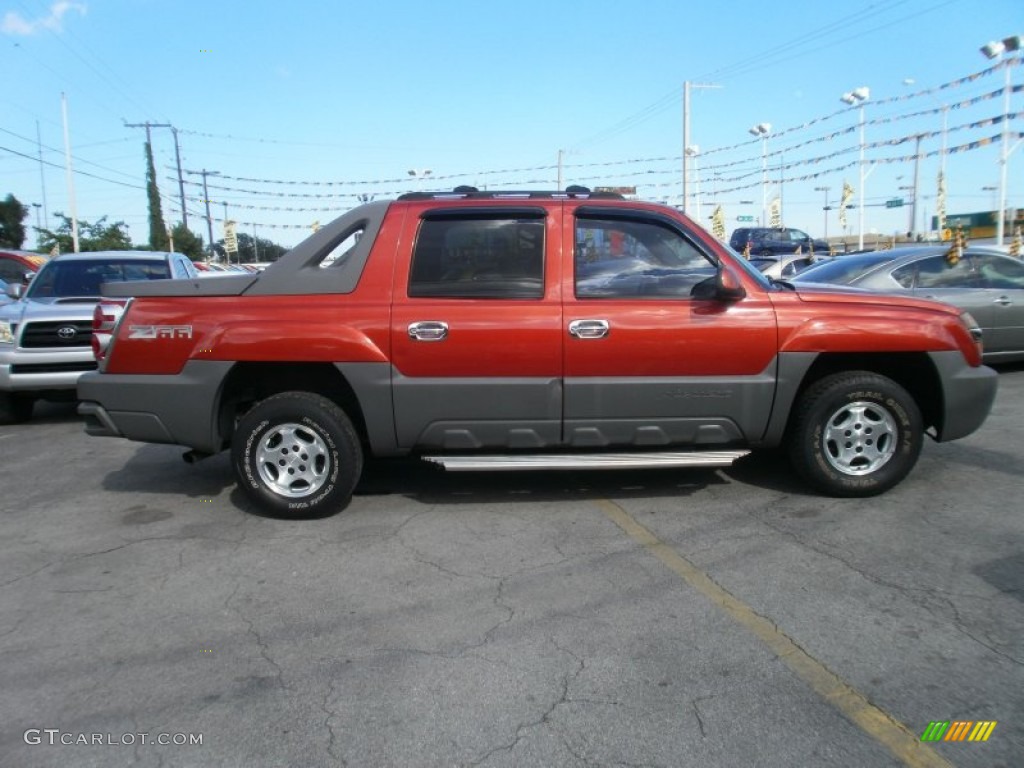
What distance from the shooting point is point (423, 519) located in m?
4.52

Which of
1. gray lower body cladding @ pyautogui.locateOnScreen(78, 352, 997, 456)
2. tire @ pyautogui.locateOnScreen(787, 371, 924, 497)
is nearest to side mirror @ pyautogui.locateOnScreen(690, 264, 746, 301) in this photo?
gray lower body cladding @ pyautogui.locateOnScreen(78, 352, 997, 456)

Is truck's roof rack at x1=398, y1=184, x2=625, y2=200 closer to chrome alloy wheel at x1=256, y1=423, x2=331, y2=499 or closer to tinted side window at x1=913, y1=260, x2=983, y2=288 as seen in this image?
chrome alloy wheel at x1=256, y1=423, x2=331, y2=499

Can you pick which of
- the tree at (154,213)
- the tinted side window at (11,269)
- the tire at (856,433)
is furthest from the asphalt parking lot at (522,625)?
the tree at (154,213)

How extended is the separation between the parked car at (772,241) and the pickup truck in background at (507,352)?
1198 inches

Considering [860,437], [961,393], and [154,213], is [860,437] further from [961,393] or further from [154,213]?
[154,213]

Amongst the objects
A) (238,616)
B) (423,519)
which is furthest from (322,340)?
(238,616)

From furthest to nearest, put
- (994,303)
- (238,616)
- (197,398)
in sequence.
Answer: (994,303), (197,398), (238,616)

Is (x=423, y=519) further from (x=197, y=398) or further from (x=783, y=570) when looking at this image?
(x=783, y=570)

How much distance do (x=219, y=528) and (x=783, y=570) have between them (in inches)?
130

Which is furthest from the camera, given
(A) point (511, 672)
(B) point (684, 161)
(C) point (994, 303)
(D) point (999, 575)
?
(B) point (684, 161)

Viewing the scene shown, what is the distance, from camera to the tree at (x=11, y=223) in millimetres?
62750

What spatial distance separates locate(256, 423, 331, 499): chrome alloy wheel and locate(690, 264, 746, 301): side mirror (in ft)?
8.19

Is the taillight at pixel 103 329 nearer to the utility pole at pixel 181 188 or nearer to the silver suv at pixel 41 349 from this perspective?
the silver suv at pixel 41 349

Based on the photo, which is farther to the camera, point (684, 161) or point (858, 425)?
point (684, 161)
